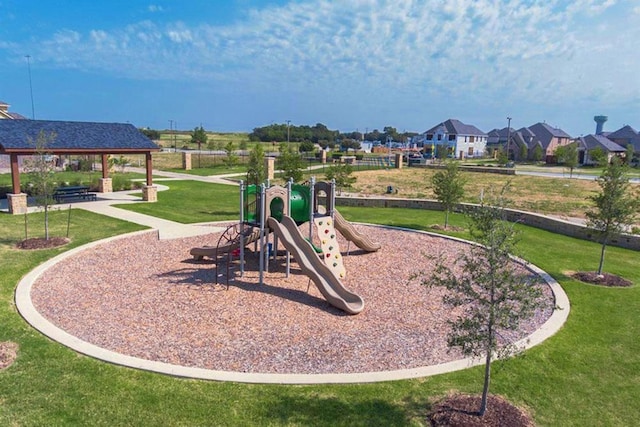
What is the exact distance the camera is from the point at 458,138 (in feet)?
303

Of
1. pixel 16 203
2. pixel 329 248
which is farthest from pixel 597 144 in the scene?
pixel 16 203

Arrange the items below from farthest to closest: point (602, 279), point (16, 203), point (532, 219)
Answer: point (532, 219)
point (16, 203)
point (602, 279)

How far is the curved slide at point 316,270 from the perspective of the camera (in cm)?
994

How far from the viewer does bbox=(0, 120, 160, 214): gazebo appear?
2020cm

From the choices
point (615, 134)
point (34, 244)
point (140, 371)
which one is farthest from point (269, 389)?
point (615, 134)

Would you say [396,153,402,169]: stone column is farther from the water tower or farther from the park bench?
the water tower

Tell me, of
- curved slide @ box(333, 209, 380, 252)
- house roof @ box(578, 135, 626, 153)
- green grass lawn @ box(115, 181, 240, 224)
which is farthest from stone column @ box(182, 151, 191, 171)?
house roof @ box(578, 135, 626, 153)

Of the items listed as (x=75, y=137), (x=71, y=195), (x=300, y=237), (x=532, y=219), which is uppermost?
(x=75, y=137)

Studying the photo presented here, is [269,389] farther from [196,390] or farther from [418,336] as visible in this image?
[418,336]

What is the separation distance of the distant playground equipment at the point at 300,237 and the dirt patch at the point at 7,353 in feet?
14.8

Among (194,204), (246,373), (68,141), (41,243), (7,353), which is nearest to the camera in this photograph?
(246,373)

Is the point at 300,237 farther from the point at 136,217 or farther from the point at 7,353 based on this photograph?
the point at 136,217

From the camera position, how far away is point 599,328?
9.23m

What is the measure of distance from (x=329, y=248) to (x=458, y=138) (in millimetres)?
86618
